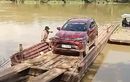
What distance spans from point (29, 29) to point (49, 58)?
1512 centimetres

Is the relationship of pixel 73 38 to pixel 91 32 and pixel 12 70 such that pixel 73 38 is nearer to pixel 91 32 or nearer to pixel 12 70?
pixel 91 32

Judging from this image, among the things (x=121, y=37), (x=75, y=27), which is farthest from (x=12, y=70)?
(x=121, y=37)

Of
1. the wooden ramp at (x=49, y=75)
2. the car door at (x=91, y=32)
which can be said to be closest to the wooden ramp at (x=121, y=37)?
the car door at (x=91, y=32)

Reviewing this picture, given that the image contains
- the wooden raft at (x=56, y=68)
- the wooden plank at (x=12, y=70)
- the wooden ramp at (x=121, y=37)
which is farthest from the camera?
the wooden ramp at (x=121, y=37)

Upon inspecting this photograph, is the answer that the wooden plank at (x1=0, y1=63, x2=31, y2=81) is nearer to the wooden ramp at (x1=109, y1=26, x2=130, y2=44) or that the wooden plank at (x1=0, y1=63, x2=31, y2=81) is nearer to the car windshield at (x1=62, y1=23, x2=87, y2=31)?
the car windshield at (x1=62, y1=23, x2=87, y2=31)

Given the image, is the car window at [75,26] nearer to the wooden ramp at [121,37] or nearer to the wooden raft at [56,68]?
the wooden raft at [56,68]

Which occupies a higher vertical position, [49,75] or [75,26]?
[75,26]

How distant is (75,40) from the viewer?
14.5 m

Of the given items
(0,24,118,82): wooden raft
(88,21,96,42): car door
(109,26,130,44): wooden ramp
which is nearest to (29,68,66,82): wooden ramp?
(0,24,118,82): wooden raft

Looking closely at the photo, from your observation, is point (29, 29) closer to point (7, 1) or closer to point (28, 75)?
point (28, 75)

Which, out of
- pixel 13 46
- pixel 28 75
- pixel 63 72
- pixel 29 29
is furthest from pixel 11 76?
pixel 29 29

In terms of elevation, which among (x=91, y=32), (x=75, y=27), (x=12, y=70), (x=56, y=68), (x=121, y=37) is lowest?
(x=121, y=37)

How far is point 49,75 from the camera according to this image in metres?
11.3

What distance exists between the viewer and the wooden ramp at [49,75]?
1069 cm
